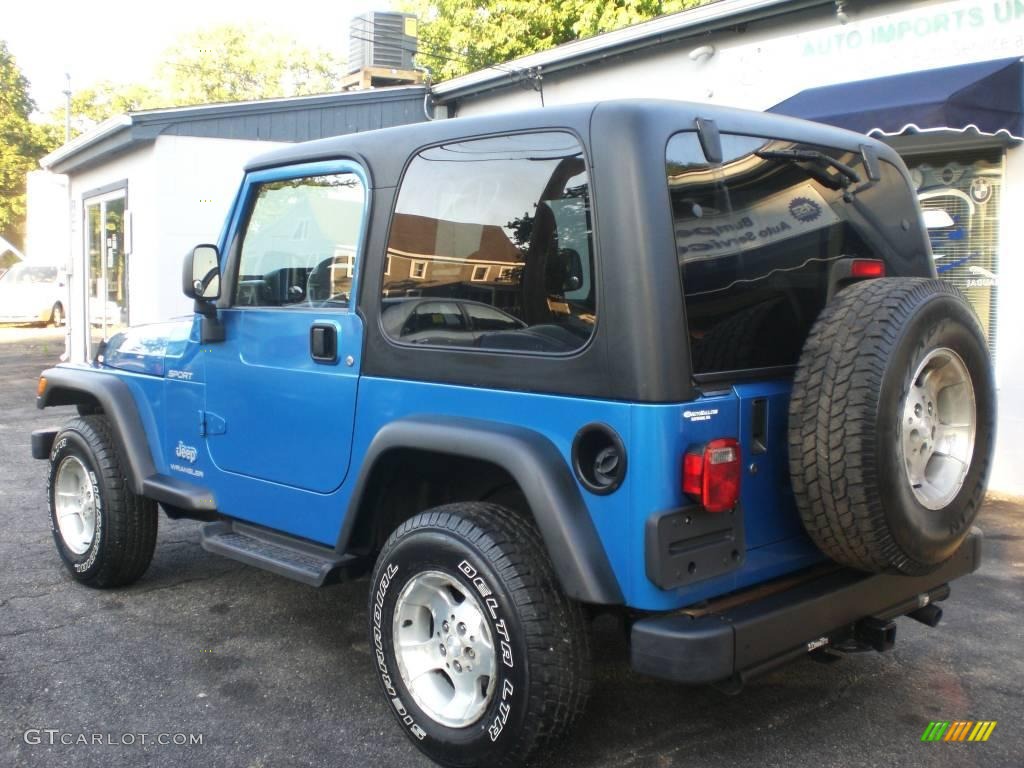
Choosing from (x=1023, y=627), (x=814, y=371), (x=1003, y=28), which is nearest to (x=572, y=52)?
(x=1003, y=28)

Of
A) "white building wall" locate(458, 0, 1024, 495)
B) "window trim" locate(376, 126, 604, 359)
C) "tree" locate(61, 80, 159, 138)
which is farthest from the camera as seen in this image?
"tree" locate(61, 80, 159, 138)

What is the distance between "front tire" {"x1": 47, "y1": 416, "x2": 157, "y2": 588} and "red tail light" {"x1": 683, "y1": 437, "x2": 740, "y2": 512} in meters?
2.93

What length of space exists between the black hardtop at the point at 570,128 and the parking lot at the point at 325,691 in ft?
6.31

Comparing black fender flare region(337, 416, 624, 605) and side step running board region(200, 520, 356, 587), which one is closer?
black fender flare region(337, 416, 624, 605)

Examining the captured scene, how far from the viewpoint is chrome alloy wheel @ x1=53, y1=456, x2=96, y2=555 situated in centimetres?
482

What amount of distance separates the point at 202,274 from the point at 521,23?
543 inches

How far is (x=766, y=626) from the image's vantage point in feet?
8.84

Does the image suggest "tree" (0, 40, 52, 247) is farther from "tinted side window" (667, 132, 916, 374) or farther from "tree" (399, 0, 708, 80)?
"tinted side window" (667, 132, 916, 374)

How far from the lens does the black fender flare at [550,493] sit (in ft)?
8.63

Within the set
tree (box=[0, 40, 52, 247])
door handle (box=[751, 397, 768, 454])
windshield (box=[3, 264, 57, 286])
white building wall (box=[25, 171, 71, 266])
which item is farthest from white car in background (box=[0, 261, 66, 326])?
door handle (box=[751, 397, 768, 454])

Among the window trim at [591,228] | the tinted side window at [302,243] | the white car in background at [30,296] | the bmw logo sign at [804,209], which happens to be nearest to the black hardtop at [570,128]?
the window trim at [591,228]

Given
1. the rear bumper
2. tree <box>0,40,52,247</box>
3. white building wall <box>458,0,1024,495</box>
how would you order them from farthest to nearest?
tree <box>0,40,52,247</box> < white building wall <box>458,0,1024,495</box> < the rear bumper

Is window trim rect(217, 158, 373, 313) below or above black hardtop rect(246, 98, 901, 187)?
below

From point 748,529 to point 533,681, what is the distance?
30.1 inches
